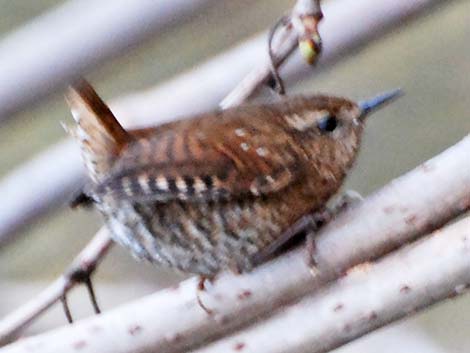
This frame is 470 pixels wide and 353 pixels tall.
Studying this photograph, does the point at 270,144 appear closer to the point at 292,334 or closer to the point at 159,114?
the point at 159,114

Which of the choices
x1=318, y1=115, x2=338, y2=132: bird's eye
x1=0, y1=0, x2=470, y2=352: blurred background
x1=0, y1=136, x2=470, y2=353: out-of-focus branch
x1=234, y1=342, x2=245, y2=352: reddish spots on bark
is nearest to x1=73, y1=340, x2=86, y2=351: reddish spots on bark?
x1=0, y1=136, x2=470, y2=353: out-of-focus branch

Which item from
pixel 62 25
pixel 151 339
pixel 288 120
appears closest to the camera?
pixel 62 25

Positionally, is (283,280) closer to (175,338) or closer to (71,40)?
(175,338)

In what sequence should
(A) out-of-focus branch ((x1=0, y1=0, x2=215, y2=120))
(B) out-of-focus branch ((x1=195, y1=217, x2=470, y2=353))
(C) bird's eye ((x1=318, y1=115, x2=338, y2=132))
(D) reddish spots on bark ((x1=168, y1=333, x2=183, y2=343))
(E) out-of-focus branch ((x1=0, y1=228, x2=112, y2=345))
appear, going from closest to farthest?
1. (A) out-of-focus branch ((x1=0, y1=0, x2=215, y2=120))
2. (B) out-of-focus branch ((x1=195, y1=217, x2=470, y2=353))
3. (D) reddish spots on bark ((x1=168, y1=333, x2=183, y2=343))
4. (E) out-of-focus branch ((x1=0, y1=228, x2=112, y2=345))
5. (C) bird's eye ((x1=318, y1=115, x2=338, y2=132))

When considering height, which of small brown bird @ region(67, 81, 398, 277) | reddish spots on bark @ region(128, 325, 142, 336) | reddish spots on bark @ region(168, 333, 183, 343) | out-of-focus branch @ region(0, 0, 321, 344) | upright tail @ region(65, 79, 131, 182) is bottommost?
reddish spots on bark @ region(168, 333, 183, 343)

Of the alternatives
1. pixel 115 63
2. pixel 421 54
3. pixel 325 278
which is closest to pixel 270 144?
pixel 325 278

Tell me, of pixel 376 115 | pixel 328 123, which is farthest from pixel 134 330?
pixel 376 115

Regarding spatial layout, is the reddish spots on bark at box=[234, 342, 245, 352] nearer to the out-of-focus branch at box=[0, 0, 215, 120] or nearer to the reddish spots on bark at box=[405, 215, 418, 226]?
the reddish spots on bark at box=[405, 215, 418, 226]
